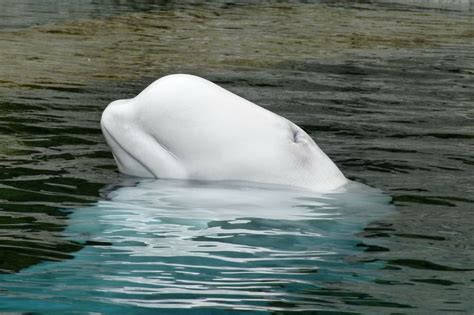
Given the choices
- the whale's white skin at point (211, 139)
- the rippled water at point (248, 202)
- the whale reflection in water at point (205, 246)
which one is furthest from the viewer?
the whale's white skin at point (211, 139)

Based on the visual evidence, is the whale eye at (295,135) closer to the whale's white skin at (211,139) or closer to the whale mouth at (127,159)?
the whale's white skin at (211,139)

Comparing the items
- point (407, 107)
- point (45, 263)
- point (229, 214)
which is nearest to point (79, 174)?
point (229, 214)

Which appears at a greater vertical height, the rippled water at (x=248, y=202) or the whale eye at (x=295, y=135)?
the whale eye at (x=295, y=135)

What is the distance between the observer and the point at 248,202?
4.77 metres

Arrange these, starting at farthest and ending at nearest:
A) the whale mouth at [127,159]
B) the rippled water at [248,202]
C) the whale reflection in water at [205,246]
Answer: the whale mouth at [127,159], the rippled water at [248,202], the whale reflection in water at [205,246]

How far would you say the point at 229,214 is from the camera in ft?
15.3

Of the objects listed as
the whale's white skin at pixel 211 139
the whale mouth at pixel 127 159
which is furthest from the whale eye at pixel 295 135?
the whale mouth at pixel 127 159

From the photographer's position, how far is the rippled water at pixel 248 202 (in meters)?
3.79

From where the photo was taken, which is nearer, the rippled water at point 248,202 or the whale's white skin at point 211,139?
the rippled water at point 248,202

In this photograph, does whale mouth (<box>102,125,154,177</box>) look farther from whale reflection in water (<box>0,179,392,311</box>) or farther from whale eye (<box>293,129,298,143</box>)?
whale eye (<box>293,129,298,143</box>)

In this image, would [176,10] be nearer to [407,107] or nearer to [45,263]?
[407,107]

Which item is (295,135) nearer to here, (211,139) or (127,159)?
(211,139)

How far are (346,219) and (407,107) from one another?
420 centimetres

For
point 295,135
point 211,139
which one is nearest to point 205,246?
point 211,139
